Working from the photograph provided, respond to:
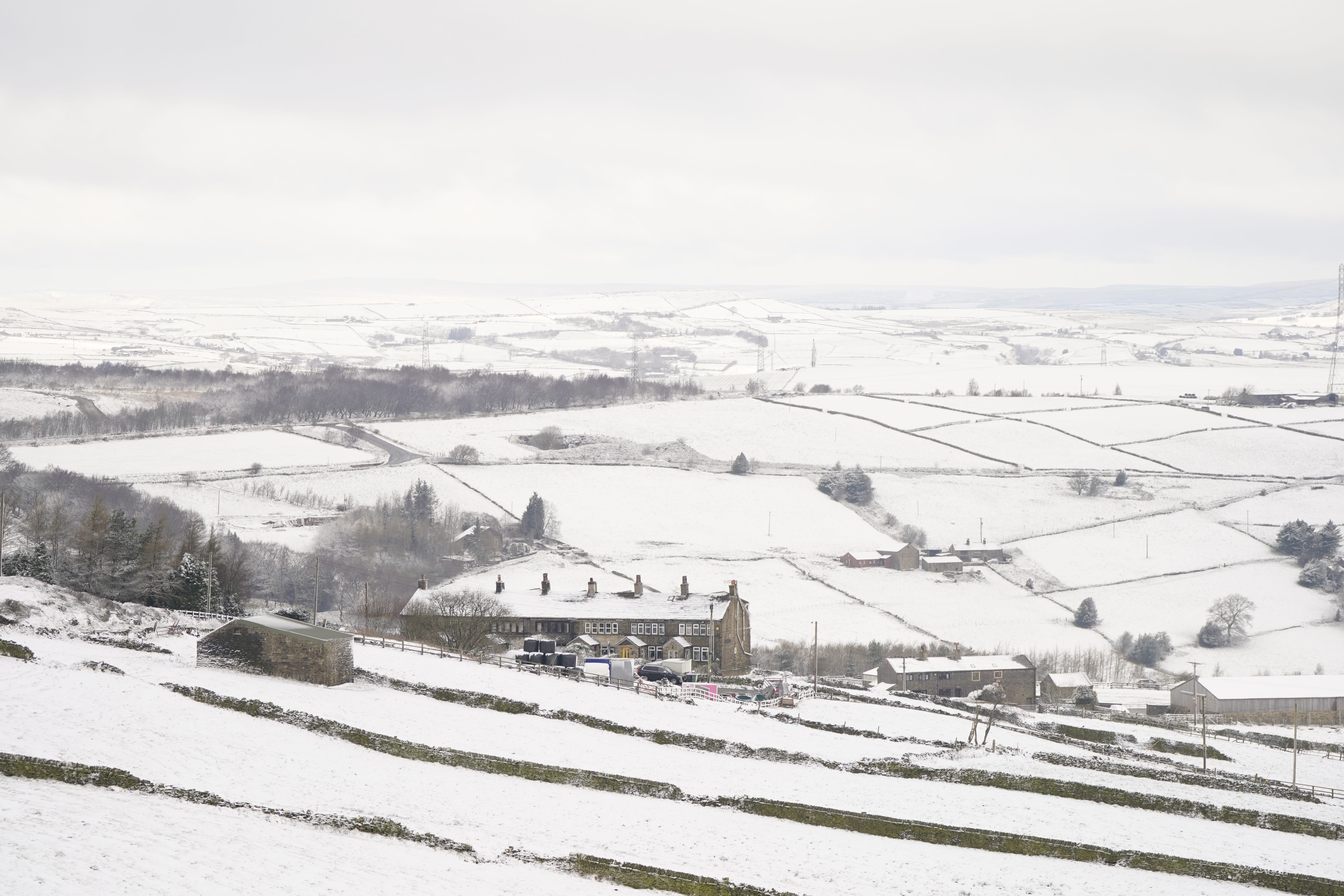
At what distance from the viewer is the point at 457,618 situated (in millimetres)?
59781

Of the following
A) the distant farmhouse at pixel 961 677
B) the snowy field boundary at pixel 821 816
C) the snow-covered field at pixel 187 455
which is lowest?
the distant farmhouse at pixel 961 677

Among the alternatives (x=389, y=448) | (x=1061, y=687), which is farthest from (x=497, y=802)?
(x=389, y=448)

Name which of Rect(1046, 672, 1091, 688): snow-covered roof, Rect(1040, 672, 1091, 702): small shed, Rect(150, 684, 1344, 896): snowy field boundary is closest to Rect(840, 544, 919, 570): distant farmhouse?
Rect(1046, 672, 1091, 688): snow-covered roof

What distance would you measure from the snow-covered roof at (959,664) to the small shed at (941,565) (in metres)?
23.4

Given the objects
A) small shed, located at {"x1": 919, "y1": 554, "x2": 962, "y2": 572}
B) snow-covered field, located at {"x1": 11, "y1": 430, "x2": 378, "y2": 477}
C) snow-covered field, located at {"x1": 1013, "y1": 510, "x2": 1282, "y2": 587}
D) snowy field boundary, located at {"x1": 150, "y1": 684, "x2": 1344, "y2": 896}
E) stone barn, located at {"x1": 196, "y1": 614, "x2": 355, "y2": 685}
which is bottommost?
small shed, located at {"x1": 919, "y1": 554, "x2": 962, "y2": 572}

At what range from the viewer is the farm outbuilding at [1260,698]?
65.2m

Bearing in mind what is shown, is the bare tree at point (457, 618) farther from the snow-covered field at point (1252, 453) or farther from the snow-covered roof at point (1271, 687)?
the snow-covered field at point (1252, 453)

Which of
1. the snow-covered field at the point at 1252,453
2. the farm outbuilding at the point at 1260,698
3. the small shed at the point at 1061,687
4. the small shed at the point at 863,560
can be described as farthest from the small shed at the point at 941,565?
the snow-covered field at the point at 1252,453

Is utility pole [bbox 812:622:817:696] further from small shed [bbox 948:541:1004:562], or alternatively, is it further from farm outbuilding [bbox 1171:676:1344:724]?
small shed [bbox 948:541:1004:562]

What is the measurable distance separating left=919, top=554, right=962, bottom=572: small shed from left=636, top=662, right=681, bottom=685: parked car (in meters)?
40.9

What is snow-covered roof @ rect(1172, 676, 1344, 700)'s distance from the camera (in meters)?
65.7

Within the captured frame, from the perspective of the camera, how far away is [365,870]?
2405 cm

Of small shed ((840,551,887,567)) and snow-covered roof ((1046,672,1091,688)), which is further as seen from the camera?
small shed ((840,551,887,567))

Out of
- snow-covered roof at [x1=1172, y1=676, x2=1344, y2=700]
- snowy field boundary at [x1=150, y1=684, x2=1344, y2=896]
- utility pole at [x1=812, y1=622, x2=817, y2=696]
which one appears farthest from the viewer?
snow-covered roof at [x1=1172, y1=676, x2=1344, y2=700]
